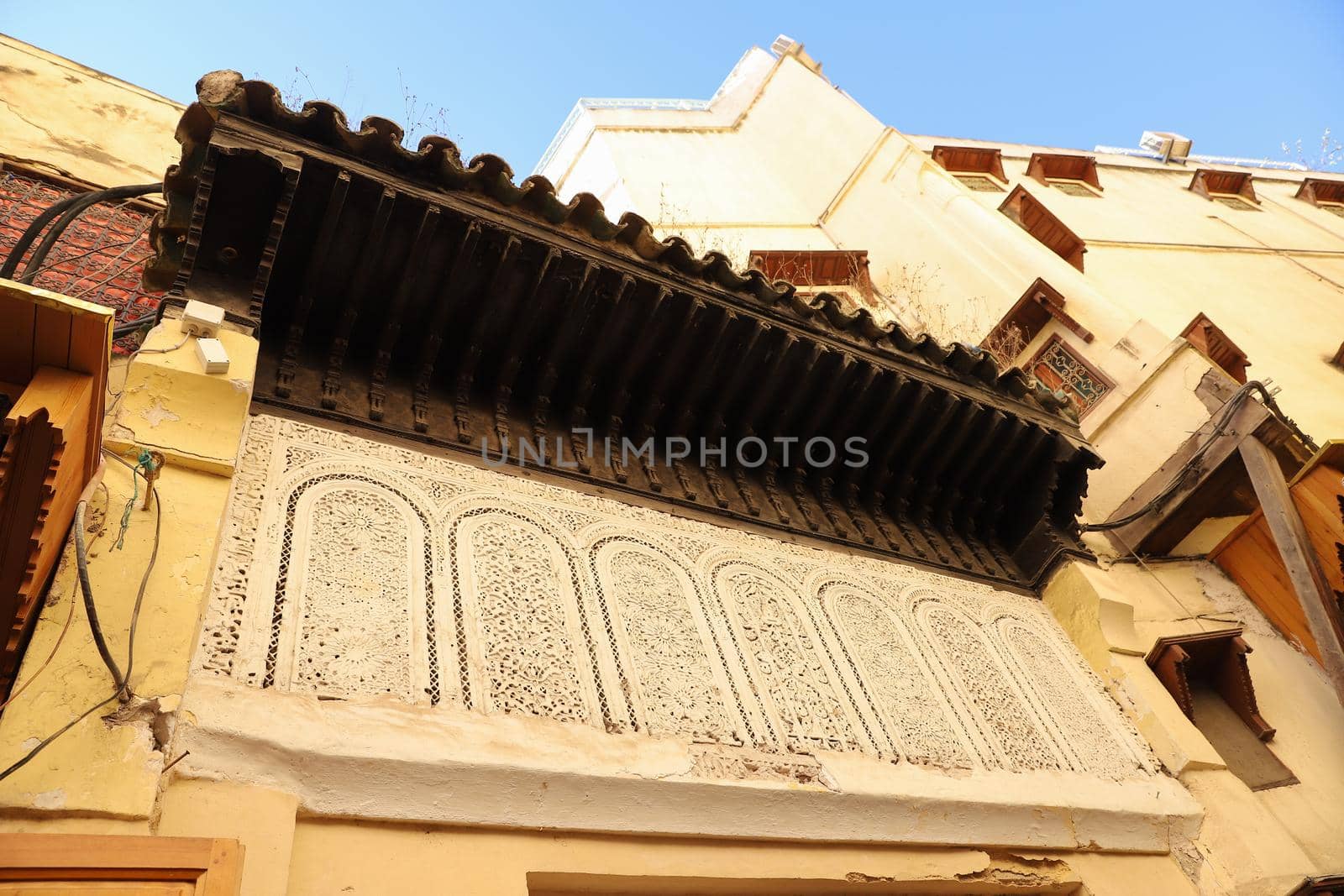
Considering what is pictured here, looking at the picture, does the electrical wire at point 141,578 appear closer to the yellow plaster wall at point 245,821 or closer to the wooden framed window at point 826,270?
the yellow plaster wall at point 245,821

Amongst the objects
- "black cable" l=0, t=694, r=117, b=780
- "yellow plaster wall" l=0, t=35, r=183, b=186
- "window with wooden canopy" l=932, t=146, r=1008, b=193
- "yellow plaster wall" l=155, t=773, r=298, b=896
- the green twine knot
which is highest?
"window with wooden canopy" l=932, t=146, r=1008, b=193

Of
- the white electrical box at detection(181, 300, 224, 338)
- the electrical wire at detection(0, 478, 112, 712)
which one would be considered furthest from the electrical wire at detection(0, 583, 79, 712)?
the white electrical box at detection(181, 300, 224, 338)

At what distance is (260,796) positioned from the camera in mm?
2373

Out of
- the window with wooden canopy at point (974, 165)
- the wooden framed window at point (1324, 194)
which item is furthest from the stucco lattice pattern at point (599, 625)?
the wooden framed window at point (1324, 194)

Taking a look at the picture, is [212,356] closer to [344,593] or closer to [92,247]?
[344,593]

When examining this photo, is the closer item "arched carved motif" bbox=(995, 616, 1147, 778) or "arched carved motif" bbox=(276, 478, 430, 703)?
"arched carved motif" bbox=(276, 478, 430, 703)

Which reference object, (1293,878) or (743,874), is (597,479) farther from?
(1293,878)

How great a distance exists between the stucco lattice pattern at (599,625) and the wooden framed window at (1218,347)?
395cm

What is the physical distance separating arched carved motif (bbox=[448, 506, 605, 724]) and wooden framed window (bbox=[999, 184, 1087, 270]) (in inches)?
324

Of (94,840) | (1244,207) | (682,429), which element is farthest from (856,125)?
(94,840)

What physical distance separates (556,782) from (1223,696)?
13.6 ft

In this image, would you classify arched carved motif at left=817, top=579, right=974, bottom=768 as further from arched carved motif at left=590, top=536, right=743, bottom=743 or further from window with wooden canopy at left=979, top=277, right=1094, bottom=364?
window with wooden canopy at left=979, top=277, right=1094, bottom=364

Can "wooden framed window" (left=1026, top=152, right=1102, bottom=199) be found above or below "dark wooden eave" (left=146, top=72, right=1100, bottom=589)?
above

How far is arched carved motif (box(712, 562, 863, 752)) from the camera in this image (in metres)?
3.57
